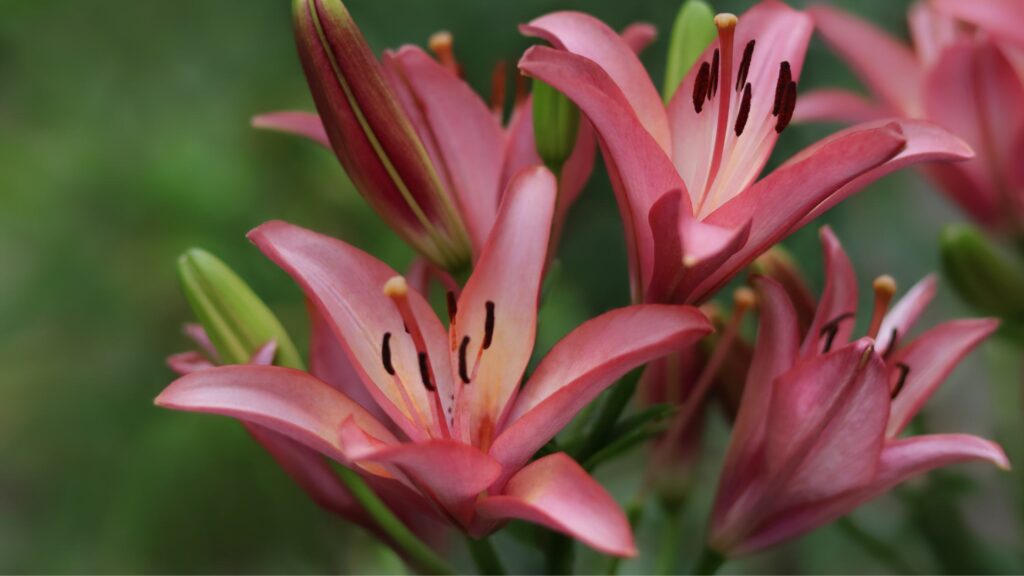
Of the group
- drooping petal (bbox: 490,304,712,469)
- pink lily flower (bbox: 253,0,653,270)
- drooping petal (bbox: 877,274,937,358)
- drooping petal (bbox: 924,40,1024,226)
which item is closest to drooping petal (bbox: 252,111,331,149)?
pink lily flower (bbox: 253,0,653,270)

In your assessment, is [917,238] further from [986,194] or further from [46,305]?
[46,305]

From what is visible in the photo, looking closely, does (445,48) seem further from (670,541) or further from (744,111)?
(670,541)

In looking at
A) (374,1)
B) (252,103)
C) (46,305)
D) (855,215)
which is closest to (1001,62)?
(855,215)

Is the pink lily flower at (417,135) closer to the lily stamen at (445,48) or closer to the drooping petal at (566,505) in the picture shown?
the lily stamen at (445,48)

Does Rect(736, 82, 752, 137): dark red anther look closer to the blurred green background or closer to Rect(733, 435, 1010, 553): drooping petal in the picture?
Rect(733, 435, 1010, 553): drooping petal

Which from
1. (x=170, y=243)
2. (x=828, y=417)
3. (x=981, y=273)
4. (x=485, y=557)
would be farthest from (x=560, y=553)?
(x=170, y=243)

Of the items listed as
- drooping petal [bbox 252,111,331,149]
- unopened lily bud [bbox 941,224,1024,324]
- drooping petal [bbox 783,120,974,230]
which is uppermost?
drooping petal [bbox 252,111,331,149]

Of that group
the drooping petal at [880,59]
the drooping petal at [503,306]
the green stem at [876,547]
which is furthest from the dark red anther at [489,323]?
the drooping petal at [880,59]
